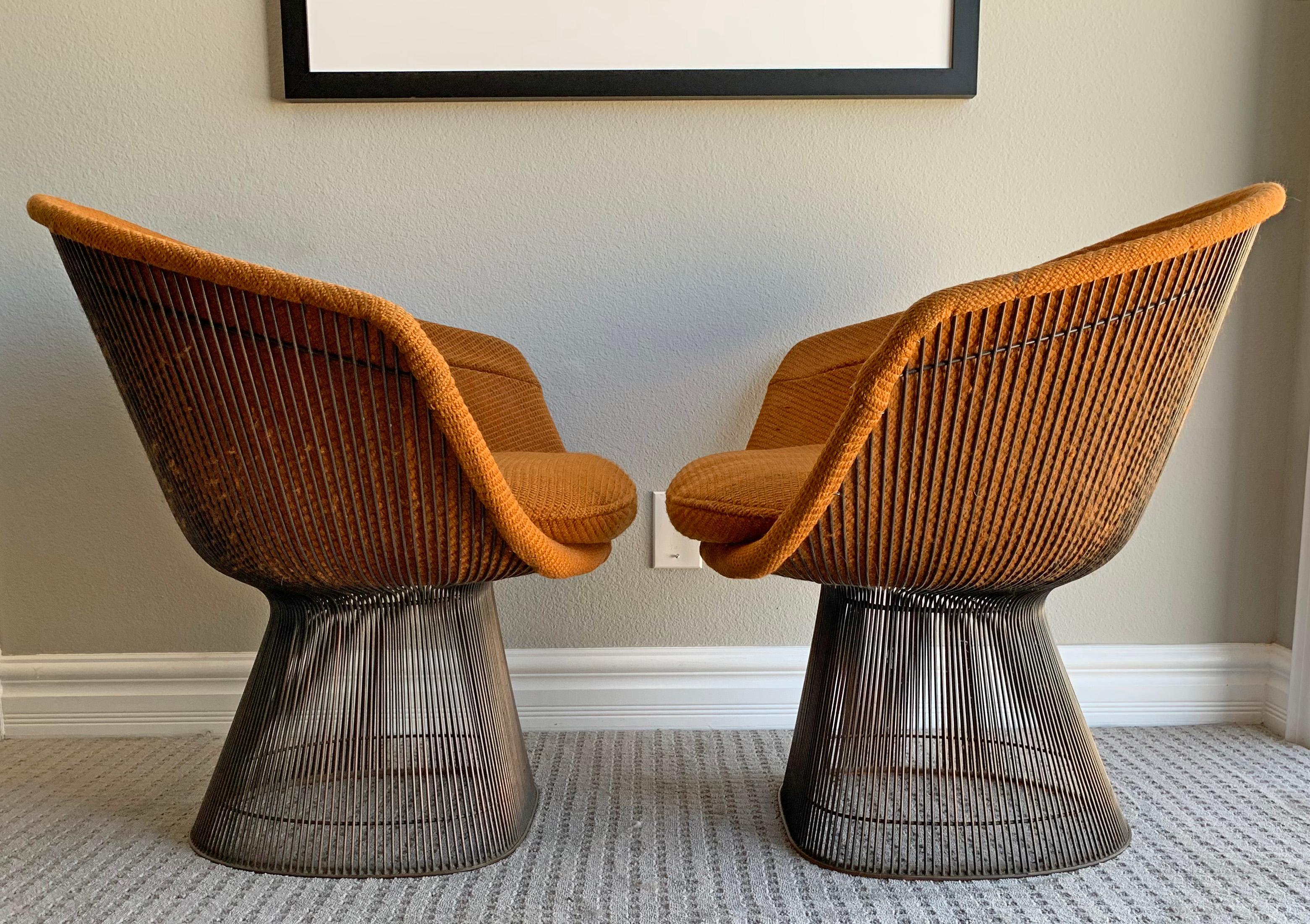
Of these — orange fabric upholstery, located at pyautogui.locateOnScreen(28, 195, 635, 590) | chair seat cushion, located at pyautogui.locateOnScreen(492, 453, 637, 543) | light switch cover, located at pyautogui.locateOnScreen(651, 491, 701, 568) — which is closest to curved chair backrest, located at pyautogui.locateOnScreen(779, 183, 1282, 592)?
chair seat cushion, located at pyautogui.locateOnScreen(492, 453, 637, 543)

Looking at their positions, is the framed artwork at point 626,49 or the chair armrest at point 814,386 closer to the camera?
the chair armrest at point 814,386

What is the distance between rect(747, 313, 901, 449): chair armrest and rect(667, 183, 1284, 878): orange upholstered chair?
0.13 m

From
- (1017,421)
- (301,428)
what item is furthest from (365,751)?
(1017,421)

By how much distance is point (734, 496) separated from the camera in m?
0.97

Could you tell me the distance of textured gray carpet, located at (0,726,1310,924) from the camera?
96cm

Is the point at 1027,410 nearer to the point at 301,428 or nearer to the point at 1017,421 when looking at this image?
the point at 1017,421

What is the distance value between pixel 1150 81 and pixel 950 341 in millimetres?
997

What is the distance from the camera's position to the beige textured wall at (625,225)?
4.82 feet

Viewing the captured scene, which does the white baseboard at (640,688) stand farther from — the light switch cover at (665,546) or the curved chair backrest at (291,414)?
the curved chair backrest at (291,414)

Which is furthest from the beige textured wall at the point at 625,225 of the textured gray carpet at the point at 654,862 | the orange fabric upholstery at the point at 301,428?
the orange fabric upholstery at the point at 301,428

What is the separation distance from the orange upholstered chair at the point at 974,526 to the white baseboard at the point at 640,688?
1.17ft

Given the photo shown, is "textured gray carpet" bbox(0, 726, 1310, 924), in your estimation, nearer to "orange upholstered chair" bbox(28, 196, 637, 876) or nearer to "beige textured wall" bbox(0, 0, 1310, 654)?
"orange upholstered chair" bbox(28, 196, 637, 876)

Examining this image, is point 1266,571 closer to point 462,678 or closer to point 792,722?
point 792,722

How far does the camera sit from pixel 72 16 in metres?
1.45
